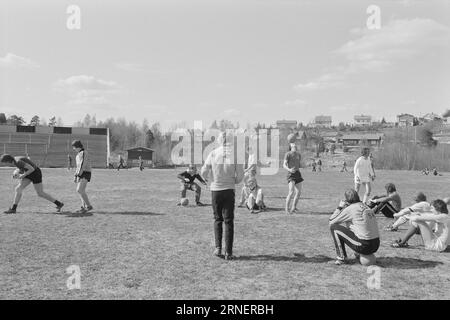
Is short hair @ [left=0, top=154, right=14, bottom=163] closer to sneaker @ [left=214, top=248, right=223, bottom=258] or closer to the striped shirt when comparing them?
the striped shirt

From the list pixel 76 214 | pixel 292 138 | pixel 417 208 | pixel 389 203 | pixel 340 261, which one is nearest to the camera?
pixel 340 261

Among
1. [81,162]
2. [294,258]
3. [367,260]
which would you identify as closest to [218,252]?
[294,258]

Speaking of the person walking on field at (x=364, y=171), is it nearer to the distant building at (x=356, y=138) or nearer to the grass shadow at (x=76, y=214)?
the grass shadow at (x=76, y=214)

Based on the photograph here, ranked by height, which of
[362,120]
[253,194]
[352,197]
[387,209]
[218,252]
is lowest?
[218,252]

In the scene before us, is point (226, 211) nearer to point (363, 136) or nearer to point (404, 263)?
point (404, 263)

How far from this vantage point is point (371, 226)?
6.18 metres

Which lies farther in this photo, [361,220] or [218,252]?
[218,252]

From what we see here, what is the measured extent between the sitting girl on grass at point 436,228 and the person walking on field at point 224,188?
3229 mm

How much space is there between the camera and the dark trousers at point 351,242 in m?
6.12

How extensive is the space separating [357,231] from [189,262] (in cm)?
260

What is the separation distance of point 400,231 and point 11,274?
25.2 ft

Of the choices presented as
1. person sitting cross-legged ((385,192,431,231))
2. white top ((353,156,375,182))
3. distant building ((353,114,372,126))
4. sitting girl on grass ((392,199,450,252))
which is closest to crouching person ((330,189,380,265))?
sitting girl on grass ((392,199,450,252))

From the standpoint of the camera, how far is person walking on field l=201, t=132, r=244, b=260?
6.55m

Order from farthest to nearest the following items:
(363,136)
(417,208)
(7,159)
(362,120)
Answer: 1. (362,120)
2. (363,136)
3. (7,159)
4. (417,208)
